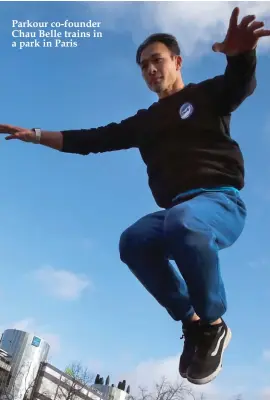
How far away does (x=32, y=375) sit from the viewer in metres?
61.2

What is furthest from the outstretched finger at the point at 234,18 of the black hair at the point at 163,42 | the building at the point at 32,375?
the building at the point at 32,375

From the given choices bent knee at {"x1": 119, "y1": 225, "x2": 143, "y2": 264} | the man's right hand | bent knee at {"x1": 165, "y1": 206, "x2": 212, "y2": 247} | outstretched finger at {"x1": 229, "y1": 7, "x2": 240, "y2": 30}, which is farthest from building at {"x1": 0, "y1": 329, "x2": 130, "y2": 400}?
outstretched finger at {"x1": 229, "y1": 7, "x2": 240, "y2": 30}

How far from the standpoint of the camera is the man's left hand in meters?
2.59

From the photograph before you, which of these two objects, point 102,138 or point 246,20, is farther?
point 102,138

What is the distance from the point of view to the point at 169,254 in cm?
300

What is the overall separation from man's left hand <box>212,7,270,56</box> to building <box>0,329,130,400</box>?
161 feet

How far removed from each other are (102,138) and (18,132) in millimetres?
686

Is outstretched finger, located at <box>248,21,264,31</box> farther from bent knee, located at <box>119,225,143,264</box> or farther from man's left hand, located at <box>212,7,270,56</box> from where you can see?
bent knee, located at <box>119,225,143,264</box>

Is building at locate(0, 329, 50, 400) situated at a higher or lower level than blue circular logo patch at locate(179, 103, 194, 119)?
higher

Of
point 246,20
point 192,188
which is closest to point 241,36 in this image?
point 246,20

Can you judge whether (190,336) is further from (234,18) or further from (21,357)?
(21,357)

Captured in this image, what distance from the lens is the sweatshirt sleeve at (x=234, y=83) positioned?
2.76 metres

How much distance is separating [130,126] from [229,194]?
43.2 inches

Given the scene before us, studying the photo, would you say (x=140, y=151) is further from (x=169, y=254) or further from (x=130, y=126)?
(x=169, y=254)
